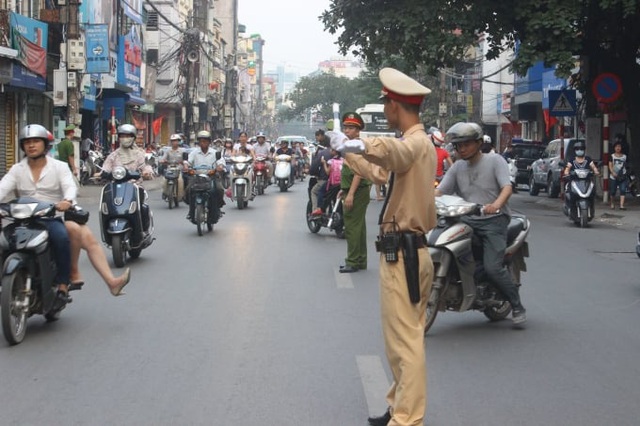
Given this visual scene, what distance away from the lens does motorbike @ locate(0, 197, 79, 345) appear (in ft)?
23.6

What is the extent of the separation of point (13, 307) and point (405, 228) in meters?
3.52

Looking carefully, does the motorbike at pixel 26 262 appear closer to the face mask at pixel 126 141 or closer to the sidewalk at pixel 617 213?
the face mask at pixel 126 141

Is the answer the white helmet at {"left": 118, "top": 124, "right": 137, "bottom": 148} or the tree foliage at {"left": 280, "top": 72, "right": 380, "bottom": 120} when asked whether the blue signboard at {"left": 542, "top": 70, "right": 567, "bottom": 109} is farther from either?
the tree foliage at {"left": 280, "top": 72, "right": 380, "bottom": 120}

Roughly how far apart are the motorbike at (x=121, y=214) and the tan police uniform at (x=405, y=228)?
701 cm

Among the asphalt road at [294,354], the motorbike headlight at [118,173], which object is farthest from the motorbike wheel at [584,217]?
the motorbike headlight at [118,173]

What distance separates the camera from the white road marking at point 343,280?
10.3 metres

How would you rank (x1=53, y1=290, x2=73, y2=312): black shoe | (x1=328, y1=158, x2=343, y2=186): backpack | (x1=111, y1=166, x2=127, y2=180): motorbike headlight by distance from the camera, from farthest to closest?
(x1=328, y1=158, x2=343, y2=186): backpack, (x1=111, y1=166, x2=127, y2=180): motorbike headlight, (x1=53, y1=290, x2=73, y2=312): black shoe

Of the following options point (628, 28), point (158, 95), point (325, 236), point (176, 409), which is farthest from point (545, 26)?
point (158, 95)

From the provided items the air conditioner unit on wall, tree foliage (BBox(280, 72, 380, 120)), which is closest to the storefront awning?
the air conditioner unit on wall

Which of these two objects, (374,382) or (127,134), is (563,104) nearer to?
(127,134)

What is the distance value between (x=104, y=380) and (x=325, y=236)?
31.3 feet

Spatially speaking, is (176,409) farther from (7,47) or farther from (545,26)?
(7,47)

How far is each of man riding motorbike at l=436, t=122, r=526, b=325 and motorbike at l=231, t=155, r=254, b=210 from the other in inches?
535

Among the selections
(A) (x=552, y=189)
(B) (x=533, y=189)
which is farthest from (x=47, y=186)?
(B) (x=533, y=189)
